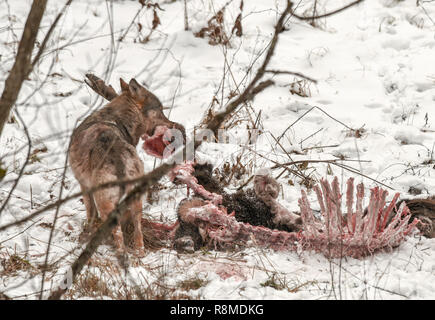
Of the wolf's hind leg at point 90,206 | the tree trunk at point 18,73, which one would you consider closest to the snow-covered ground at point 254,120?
the wolf's hind leg at point 90,206

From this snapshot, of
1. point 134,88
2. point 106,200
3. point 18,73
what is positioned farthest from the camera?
point 134,88

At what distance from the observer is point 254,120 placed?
21.5ft

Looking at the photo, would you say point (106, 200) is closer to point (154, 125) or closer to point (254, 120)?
point (154, 125)

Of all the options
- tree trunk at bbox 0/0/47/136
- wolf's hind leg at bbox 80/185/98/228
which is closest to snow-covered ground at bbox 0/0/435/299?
wolf's hind leg at bbox 80/185/98/228

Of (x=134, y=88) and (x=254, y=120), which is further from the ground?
(x=254, y=120)

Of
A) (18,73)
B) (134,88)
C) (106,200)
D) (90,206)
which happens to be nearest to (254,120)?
(134,88)

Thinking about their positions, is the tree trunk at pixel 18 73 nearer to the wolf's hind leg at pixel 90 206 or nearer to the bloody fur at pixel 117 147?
the bloody fur at pixel 117 147

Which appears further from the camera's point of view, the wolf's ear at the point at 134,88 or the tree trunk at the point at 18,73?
the wolf's ear at the point at 134,88

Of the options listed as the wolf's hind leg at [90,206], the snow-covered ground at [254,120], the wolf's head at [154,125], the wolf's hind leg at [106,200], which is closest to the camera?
the snow-covered ground at [254,120]

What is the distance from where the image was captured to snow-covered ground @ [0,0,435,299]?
3494 mm

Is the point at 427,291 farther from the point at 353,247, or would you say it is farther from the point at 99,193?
the point at 99,193

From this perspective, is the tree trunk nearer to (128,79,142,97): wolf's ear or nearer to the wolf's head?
(128,79,142,97): wolf's ear

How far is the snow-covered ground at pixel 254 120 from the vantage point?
3.49m
